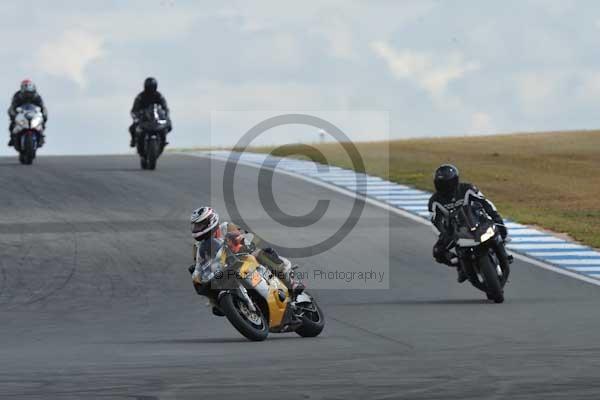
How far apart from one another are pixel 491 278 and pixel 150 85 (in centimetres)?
1673

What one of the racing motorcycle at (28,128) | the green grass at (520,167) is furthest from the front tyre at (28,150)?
the green grass at (520,167)

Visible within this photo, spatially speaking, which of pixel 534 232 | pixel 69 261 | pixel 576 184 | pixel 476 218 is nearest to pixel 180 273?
pixel 69 261

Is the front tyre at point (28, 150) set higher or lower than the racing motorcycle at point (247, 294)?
higher

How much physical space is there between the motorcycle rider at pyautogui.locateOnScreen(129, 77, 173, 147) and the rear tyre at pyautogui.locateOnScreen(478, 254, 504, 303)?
15974 millimetres

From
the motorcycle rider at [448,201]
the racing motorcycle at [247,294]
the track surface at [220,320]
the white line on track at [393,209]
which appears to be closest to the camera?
the track surface at [220,320]

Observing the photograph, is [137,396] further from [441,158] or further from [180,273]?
[441,158]

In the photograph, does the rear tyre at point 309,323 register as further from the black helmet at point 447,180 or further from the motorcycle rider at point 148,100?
the motorcycle rider at point 148,100

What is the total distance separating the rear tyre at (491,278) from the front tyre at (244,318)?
442cm

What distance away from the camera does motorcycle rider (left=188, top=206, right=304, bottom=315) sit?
13578 mm

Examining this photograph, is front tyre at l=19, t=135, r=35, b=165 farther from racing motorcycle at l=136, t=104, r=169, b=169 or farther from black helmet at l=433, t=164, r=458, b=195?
black helmet at l=433, t=164, r=458, b=195

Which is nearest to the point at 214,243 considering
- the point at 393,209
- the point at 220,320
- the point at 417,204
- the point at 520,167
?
the point at 220,320

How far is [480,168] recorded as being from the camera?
37562 mm

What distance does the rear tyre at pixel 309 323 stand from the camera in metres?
14.1

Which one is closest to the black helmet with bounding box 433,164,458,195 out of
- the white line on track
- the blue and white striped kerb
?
the white line on track
